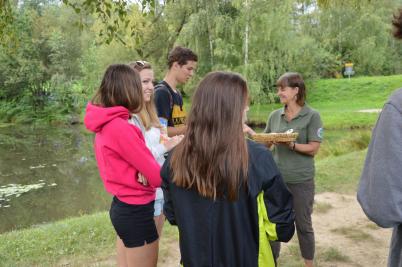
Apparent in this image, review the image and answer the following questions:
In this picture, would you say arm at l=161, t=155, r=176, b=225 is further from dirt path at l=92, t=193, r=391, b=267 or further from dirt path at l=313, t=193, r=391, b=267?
dirt path at l=313, t=193, r=391, b=267

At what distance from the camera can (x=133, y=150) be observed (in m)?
2.25

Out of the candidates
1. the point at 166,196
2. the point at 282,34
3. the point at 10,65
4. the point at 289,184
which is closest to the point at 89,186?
the point at 289,184

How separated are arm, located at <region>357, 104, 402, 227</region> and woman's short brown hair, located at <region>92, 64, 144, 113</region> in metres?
1.43

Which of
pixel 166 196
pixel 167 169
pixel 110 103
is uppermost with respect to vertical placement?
pixel 110 103

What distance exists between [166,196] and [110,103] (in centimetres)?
72

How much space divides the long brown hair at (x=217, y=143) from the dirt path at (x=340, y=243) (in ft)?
7.55

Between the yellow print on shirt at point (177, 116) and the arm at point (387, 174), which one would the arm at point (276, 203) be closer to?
the arm at point (387, 174)

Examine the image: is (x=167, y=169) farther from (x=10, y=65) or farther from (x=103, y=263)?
(x=10, y=65)

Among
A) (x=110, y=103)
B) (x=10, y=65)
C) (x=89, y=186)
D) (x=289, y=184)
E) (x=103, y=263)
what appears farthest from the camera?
(x=10, y=65)

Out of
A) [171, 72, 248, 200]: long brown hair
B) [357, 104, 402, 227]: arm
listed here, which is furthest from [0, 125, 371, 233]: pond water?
[357, 104, 402, 227]: arm

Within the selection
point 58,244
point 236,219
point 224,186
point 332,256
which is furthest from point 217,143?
point 58,244

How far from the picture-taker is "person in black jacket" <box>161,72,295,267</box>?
5.78 ft

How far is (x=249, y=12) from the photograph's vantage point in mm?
17719

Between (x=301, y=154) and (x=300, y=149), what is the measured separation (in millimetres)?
89
